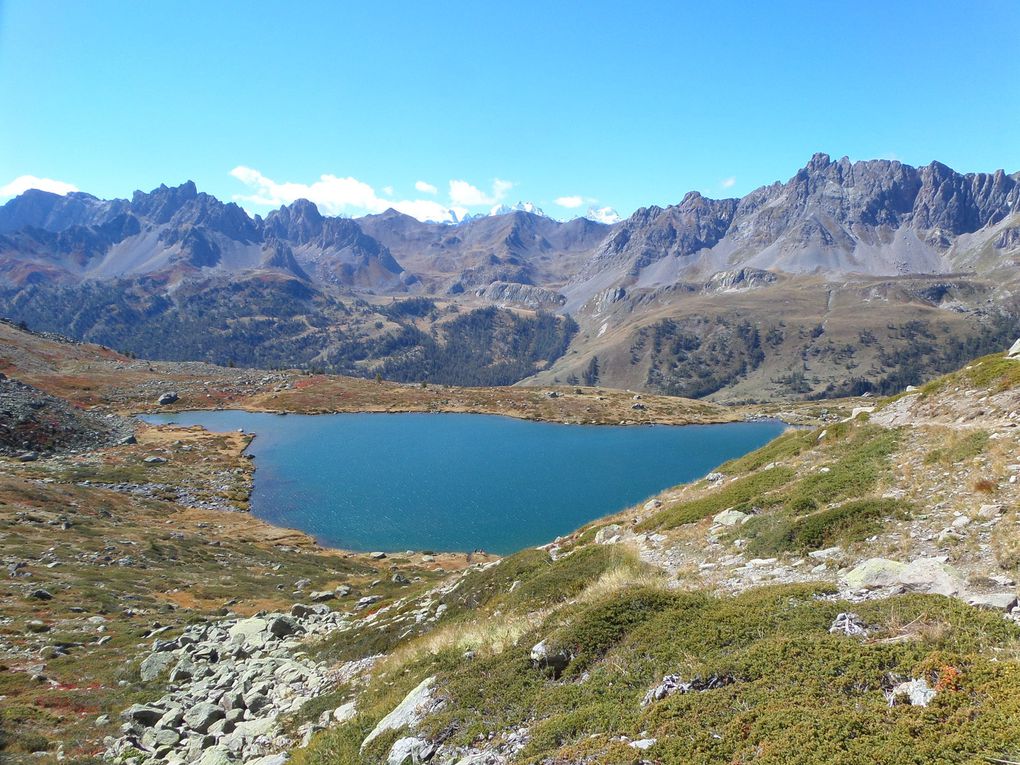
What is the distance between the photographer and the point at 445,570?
4984cm

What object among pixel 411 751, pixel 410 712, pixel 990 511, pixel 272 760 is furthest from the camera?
pixel 990 511

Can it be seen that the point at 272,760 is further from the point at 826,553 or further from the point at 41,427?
the point at 41,427

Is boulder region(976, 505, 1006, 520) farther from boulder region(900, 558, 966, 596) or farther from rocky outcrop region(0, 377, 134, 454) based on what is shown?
rocky outcrop region(0, 377, 134, 454)

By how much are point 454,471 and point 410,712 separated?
86815 mm

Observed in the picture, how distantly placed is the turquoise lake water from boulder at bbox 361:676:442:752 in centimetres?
5170

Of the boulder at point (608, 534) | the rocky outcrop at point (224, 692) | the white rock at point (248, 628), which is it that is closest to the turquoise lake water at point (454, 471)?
the white rock at point (248, 628)

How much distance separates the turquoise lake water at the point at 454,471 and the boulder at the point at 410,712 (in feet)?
170

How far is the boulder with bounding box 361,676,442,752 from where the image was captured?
1172 centimetres

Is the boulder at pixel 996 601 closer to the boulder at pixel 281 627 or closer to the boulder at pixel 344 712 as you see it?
the boulder at pixel 344 712

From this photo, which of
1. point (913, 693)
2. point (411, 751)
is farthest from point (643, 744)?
point (411, 751)

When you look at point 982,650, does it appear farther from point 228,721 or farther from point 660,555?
point 228,721

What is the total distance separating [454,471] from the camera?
9800cm

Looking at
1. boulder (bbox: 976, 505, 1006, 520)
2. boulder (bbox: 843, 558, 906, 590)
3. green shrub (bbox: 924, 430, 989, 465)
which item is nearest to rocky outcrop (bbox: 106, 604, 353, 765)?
boulder (bbox: 843, 558, 906, 590)

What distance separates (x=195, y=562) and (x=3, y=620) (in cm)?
1693
